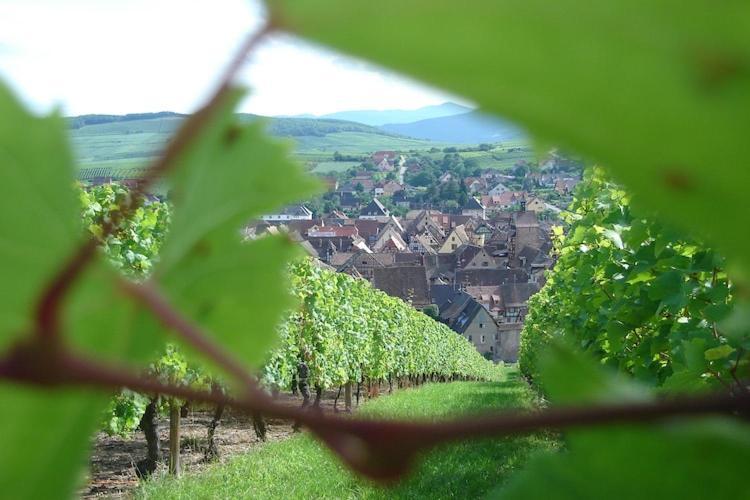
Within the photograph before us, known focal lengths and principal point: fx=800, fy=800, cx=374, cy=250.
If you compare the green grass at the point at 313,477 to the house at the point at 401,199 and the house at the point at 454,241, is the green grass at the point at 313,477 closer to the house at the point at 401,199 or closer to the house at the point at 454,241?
the house at the point at 454,241

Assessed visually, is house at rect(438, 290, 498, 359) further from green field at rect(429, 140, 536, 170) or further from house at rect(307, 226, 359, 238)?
green field at rect(429, 140, 536, 170)

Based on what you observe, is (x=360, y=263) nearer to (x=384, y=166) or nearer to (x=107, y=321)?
(x=384, y=166)

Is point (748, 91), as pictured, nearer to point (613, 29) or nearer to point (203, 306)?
point (613, 29)

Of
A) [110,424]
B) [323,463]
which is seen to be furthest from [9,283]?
[323,463]

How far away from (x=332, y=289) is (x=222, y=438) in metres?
3.33

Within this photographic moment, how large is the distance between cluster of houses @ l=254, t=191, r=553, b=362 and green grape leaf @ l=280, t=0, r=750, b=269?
47341 mm

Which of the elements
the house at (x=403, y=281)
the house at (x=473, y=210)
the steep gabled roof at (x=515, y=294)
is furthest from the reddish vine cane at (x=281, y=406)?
the house at (x=473, y=210)

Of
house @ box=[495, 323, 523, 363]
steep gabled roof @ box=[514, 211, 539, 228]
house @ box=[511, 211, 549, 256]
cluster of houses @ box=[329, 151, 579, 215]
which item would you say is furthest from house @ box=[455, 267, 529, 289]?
cluster of houses @ box=[329, 151, 579, 215]

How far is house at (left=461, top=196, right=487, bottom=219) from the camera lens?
73688 mm

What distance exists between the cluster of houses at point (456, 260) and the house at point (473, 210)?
220 centimetres

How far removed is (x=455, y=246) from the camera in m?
68.2

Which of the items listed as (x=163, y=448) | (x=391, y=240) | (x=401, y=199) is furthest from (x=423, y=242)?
(x=163, y=448)

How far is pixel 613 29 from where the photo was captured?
0.62 ft

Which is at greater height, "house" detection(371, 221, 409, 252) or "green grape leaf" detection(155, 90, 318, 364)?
"green grape leaf" detection(155, 90, 318, 364)
